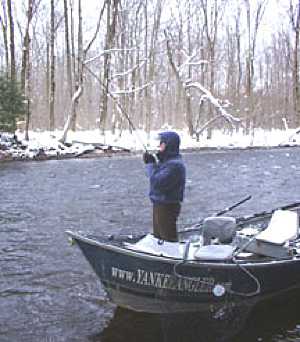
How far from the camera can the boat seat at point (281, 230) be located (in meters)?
7.31

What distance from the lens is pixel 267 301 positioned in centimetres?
756

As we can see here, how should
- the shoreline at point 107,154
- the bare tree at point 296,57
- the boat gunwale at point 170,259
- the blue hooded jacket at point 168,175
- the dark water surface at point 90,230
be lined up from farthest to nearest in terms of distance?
the bare tree at point 296,57 → the shoreline at point 107,154 → the blue hooded jacket at point 168,175 → the dark water surface at point 90,230 → the boat gunwale at point 170,259

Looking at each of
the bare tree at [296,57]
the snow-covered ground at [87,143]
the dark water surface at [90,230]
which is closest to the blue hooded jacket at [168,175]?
the dark water surface at [90,230]

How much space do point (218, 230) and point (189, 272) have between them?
159 centimetres

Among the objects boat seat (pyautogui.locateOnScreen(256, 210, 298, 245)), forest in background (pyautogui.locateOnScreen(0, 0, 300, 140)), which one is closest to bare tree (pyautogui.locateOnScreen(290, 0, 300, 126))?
forest in background (pyautogui.locateOnScreen(0, 0, 300, 140))

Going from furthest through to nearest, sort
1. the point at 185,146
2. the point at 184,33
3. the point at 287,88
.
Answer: the point at 287,88
the point at 184,33
the point at 185,146

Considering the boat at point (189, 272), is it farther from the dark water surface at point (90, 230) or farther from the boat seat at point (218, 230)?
the boat seat at point (218, 230)

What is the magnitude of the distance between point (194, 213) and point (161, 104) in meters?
52.8

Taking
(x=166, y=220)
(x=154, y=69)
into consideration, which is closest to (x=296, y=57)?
(x=154, y=69)

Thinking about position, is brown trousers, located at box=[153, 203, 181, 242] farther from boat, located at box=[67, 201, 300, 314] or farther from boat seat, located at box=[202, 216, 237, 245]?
boat seat, located at box=[202, 216, 237, 245]

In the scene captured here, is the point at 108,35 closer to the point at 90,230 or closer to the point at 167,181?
the point at 90,230

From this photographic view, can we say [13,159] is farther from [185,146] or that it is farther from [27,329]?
[27,329]

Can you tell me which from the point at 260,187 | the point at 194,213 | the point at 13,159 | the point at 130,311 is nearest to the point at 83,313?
the point at 130,311

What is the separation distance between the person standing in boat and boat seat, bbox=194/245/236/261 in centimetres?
93
